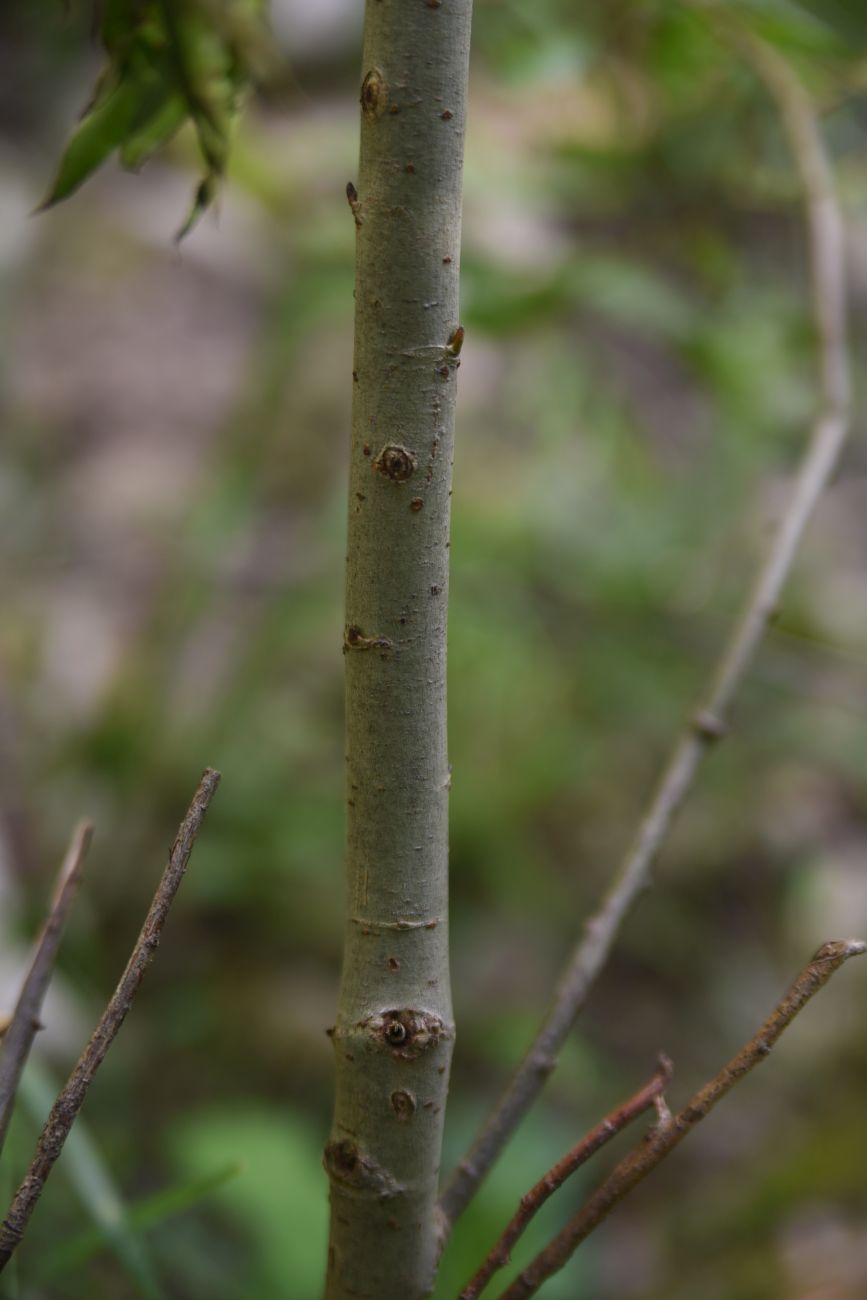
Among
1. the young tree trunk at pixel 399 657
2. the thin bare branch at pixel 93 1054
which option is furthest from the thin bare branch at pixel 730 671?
the thin bare branch at pixel 93 1054

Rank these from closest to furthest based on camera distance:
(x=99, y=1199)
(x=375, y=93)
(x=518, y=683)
→ (x=375, y=93) → (x=99, y=1199) → (x=518, y=683)

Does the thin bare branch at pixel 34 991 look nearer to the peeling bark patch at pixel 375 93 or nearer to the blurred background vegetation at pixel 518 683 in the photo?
the peeling bark patch at pixel 375 93

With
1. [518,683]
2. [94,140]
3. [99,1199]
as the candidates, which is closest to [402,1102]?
[99,1199]

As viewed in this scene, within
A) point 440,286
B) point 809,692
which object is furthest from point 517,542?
point 440,286

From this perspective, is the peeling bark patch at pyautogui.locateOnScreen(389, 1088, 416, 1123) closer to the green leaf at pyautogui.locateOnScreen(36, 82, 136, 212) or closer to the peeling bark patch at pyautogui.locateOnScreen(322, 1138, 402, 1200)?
the peeling bark patch at pyautogui.locateOnScreen(322, 1138, 402, 1200)

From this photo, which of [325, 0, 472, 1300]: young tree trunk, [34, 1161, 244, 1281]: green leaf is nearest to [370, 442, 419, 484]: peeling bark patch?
[325, 0, 472, 1300]: young tree trunk

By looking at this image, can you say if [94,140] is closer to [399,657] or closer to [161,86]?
[161,86]
